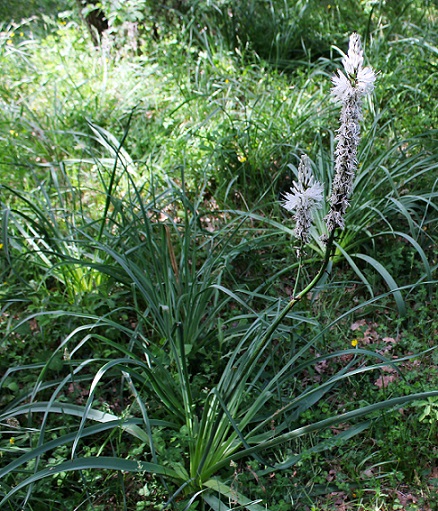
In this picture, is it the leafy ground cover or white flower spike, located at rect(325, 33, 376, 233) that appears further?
the leafy ground cover

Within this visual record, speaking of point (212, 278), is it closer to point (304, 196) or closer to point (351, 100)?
point (304, 196)

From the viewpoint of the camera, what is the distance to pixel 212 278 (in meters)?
3.09

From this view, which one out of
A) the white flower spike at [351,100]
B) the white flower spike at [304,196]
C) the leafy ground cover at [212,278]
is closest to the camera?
the white flower spike at [351,100]

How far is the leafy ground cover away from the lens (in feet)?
7.36

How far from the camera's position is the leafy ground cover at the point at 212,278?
2242 millimetres

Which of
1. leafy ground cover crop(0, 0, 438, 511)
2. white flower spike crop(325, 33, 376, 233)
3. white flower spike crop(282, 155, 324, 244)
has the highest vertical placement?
white flower spike crop(325, 33, 376, 233)

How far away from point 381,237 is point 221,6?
3025mm

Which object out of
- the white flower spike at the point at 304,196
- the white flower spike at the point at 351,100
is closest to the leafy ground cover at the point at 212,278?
the white flower spike at the point at 304,196

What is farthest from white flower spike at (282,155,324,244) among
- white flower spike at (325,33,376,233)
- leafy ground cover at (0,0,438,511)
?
leafy ground cover at (0,0,438,511)

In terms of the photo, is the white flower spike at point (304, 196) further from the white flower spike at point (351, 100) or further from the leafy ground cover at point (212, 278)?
the leafy ground cover at point (212, 278)

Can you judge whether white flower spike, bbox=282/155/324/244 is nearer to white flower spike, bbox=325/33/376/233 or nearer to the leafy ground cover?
white flower spike, bbox=325/33/376/233

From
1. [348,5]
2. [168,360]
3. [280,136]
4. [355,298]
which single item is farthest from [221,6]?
[168,360]

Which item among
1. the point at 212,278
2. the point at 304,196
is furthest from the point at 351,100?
the point at 212,278

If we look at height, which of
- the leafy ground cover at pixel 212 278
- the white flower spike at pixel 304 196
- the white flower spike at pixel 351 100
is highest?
the white flower spike at pixel 351 100
